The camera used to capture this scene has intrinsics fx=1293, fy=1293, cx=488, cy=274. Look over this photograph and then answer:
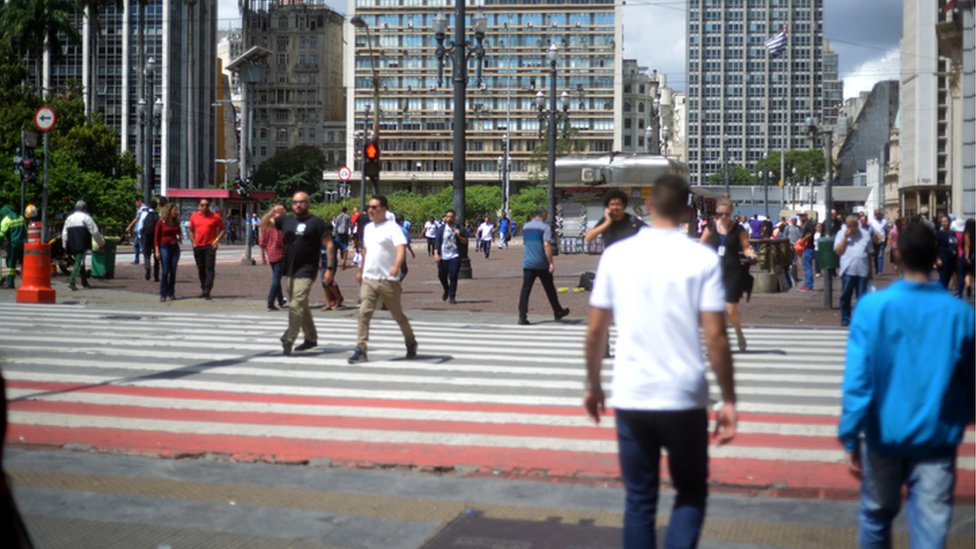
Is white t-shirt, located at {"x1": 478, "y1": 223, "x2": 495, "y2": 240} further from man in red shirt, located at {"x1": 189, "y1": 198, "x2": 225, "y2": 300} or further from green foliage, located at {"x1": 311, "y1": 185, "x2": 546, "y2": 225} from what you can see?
green foliage, located at {"x1": 311, "y1": 185, "x2": 546, "y2": 225}

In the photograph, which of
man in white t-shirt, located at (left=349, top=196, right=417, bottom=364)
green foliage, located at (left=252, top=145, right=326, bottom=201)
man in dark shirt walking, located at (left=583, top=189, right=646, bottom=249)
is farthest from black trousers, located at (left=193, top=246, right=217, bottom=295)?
green foliage, located at (left=252, top=145, right=326, bottom=201)

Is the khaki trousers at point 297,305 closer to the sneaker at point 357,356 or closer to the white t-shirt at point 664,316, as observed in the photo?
the sneaker at point 357,356

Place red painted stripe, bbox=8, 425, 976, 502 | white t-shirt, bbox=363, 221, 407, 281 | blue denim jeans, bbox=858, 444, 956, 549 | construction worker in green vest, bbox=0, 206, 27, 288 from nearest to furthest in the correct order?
blue denim jeans, bbox=858, 444, 956, 549
red painted stripe, bbox=8, 425, 976, 502
white t-shirt, bbox=363, 221, 407, 281
construction worker in green vest, bbox=0, 206, 27, 288

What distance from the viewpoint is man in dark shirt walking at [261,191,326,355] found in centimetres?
1337

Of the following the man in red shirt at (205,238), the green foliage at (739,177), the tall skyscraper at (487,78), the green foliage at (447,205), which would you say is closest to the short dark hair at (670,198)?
the man in red shirt at (205,238)

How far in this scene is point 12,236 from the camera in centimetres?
2588

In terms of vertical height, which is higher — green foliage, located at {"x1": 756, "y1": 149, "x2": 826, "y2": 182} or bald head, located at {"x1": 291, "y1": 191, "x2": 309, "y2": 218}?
green foliage, located at {"x1": 756, "y1": 149, "x2": 826, "y2": 182}

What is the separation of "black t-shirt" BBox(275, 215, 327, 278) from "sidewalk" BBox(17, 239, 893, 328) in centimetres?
641

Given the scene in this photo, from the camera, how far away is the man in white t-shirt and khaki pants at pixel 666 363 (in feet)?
16.1

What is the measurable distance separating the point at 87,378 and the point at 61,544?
603 cm

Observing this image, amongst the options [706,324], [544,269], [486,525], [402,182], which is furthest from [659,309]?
[402,182]

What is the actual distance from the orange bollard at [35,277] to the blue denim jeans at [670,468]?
18.6 m

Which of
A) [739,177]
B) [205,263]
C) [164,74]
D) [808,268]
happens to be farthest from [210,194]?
[739,177]

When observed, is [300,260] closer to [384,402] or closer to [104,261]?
[384,402]
